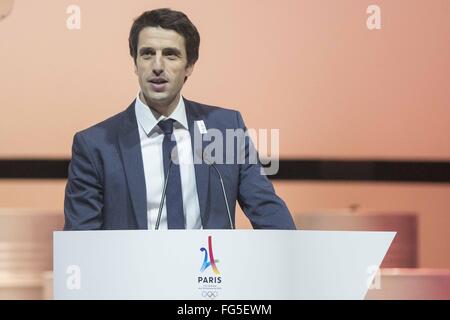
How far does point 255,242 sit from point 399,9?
94cm

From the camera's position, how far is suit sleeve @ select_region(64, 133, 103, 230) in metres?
3.78

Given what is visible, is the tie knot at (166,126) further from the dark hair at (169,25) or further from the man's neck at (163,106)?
the dark hair at (169,25)

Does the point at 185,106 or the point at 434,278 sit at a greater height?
the point at 185,106

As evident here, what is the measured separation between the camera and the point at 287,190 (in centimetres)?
395

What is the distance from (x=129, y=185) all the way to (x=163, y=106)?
0.28 meters

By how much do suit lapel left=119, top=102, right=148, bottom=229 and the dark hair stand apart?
0.25m

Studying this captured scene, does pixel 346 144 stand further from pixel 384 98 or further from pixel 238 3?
pixel 238 3

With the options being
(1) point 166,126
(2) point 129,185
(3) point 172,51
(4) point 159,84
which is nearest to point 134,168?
(2) point 129,185

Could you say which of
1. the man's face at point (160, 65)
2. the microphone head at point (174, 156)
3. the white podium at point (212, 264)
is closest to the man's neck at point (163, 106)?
the man's face at point (160, 65)

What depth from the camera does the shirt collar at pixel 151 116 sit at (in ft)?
12.6

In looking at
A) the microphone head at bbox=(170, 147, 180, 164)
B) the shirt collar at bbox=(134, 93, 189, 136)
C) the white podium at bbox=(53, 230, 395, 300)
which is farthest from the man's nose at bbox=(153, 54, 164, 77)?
the white podium at bbox=(53, 230, 395, 300)

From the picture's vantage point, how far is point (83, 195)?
380 centimetres

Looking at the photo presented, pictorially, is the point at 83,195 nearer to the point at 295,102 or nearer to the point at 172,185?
the point at 172,185
